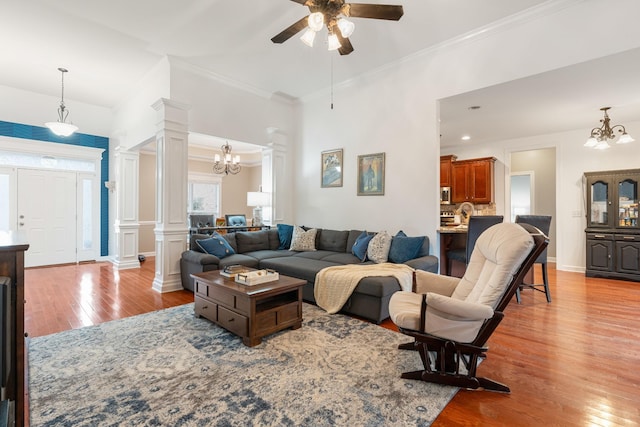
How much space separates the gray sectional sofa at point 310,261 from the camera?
319cm

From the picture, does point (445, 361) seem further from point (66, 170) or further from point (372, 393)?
point (66, 170)

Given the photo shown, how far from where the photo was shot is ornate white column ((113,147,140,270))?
6.14 metres

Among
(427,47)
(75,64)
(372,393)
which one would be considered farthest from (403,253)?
(75,64)

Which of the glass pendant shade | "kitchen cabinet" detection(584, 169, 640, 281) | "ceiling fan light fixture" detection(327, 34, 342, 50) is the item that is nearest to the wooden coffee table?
"ceiling fan light fixture" detection(327, 34, 342, 50)

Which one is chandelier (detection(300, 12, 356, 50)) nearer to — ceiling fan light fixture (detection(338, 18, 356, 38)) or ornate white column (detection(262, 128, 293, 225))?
ceiling fan light fixture (detection(338, 18, 356, 38))

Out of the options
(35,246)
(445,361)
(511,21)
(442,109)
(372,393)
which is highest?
(511,21)

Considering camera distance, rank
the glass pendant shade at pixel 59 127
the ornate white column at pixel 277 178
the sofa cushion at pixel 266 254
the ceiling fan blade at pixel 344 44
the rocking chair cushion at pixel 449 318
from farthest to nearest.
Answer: the ornate white column at pixel 277 178 < the glass pendant shade at pixel 59 127 < the sofa cushion at pixel 266 254 < the ceiling fan blade at pixel 344 44 < the rocking chair cushion at pixel 449 318

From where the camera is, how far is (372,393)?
1.94m

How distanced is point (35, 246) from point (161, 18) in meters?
5.43

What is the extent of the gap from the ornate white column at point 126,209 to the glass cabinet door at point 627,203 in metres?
9.04

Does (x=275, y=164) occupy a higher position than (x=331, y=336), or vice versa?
(x=275, y=164)

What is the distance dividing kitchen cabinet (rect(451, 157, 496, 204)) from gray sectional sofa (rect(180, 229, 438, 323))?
135 inches

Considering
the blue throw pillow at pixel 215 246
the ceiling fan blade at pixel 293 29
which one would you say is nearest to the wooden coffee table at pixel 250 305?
A: the blue throw pillow at pixel 215 246

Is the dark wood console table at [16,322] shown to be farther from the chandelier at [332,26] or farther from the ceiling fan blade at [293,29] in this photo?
the ceiling fan blade at [293,29]
